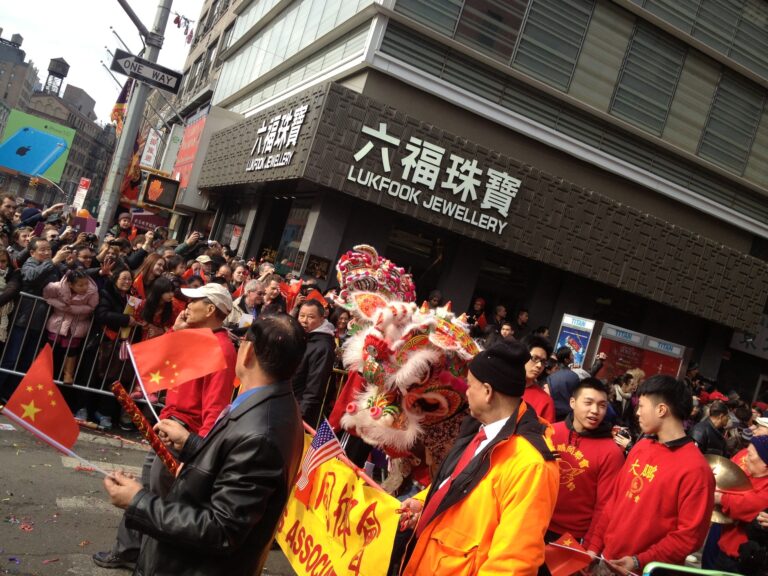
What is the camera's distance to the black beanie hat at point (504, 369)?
10.1ft

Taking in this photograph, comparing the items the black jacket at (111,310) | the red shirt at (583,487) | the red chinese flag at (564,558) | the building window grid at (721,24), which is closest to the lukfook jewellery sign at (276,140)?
the black jacket at (111,310)

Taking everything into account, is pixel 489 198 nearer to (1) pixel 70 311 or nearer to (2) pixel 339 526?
(1) pixel 70 311

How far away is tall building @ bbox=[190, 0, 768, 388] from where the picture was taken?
47.8 ft

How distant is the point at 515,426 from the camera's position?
3.01m

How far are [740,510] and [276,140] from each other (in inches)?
526

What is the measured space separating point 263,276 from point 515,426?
332 inches

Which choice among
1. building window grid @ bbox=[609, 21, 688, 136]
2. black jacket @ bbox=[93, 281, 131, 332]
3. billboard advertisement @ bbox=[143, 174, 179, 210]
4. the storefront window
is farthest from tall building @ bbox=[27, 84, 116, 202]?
black jacket @ bbox=[93, 281, 131, 332]

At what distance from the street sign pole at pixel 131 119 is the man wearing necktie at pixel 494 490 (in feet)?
35.3

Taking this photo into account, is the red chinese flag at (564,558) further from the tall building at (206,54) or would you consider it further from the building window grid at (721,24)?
the tall building at (206,54)

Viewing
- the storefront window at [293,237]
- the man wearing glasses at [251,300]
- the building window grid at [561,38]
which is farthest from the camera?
the storefront window at [293,237]

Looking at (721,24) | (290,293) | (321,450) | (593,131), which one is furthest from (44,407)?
(721,24)

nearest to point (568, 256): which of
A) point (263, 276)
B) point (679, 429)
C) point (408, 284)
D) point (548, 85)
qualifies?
point (548, 85)

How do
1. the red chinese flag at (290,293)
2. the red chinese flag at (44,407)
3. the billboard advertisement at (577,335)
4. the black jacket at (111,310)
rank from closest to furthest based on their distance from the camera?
the red chinese flag at (44,407), the black jacket at (111,310), the red chinese flag at (290,293), the billboard advertisement at (577,335)

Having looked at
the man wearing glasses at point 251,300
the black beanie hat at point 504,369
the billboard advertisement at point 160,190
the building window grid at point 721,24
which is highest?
the building window grid at point 721,24
